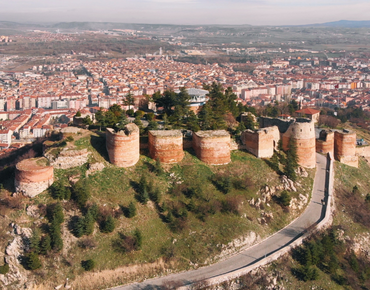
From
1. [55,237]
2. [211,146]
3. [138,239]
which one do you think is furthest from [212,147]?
[55,237]

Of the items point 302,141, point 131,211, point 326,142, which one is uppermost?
point 302,141

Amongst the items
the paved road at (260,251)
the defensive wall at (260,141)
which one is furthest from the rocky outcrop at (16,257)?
the defensive wall at (260,141)

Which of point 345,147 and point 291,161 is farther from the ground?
point 291,161

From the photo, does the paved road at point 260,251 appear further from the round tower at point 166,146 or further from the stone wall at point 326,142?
the round tower at point 166,146

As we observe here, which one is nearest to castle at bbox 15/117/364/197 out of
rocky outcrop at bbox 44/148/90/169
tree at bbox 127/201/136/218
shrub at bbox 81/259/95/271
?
rocky outcrop at bbox 44/148/90/169

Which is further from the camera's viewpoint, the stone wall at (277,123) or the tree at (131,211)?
the stone wall at (277,123)

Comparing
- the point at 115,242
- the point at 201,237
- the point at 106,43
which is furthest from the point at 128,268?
the point at 106,43

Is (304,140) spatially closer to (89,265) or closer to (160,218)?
(160,218)
